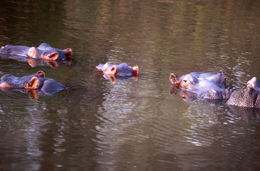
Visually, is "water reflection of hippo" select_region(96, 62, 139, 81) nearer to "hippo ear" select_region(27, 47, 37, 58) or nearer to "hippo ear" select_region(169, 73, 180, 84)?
"hippo ear" select_region(169, 73, 180, 84)

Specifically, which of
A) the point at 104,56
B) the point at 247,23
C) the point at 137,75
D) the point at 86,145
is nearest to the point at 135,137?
the point at 86,145

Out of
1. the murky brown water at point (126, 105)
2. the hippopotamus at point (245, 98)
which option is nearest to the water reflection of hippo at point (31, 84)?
the murky brown water at point (126, 105)

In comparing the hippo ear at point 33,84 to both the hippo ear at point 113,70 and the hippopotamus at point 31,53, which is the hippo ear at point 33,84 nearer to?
the hippo ear at point 113,70

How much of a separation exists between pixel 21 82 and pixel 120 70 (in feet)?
6.30

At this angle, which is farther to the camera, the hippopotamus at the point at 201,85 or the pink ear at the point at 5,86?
the hippopotamus at the point at 201,85

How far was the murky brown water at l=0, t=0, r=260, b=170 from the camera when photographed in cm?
500

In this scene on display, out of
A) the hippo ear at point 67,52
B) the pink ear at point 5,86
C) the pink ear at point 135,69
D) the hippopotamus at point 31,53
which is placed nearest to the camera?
the pink ear at point 5,86

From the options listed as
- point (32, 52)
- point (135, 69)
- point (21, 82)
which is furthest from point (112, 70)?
point (21, 82)

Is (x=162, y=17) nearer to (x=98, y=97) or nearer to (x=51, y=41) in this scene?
(x=51, y=41)

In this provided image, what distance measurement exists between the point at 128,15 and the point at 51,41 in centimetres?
433

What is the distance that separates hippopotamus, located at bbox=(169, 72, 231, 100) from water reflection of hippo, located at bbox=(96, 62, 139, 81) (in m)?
0.66

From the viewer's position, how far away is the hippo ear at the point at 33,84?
6.75 meters

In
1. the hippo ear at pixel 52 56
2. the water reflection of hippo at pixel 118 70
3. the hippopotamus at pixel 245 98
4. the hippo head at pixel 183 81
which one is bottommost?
the hippopotamus at pixel 245 98

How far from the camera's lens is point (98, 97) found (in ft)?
22.4
